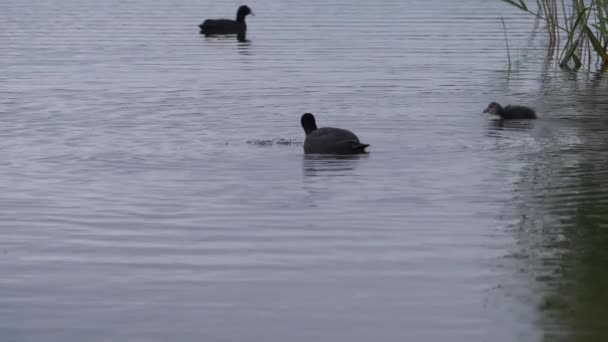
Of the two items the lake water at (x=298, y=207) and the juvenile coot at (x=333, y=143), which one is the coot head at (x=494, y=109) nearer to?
the lake water at (x=298, y=207)

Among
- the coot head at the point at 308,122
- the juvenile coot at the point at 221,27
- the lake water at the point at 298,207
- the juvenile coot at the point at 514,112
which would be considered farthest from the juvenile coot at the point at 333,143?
the juvenile coot at the point at 221,27

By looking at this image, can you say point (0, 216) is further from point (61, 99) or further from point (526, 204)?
point (61, 99)

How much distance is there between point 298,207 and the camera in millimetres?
12656

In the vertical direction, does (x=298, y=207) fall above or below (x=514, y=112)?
above

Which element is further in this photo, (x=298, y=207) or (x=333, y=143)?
(x=333, y=143)

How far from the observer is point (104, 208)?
12.6 m

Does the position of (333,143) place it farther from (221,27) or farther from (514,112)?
(221,27)

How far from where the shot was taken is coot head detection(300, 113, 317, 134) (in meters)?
17.1

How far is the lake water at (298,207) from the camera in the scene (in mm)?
8820

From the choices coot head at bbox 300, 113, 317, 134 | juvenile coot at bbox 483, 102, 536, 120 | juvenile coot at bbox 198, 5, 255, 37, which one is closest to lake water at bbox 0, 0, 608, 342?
juvenile coot at bbox 483, 102, 536, 120

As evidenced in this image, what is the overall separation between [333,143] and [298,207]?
11.1 ft

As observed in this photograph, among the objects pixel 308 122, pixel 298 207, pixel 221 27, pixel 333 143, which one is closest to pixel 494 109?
pixel 308 122

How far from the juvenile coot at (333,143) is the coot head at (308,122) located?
3.10 ft

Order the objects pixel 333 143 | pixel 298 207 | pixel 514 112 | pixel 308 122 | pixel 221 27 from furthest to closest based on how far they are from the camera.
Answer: pixel 221 27
pixel 514 112
pixel 308 122
pixel 333 143
pixel 298 207
